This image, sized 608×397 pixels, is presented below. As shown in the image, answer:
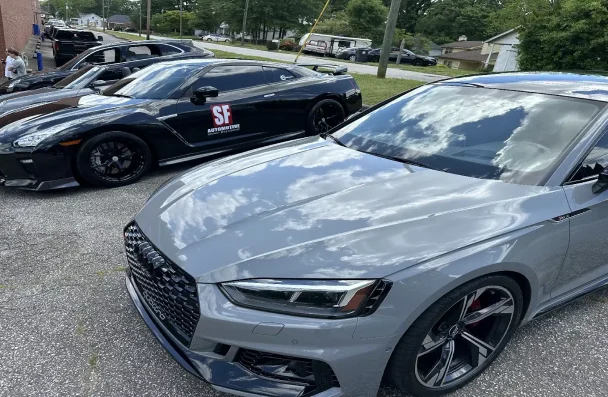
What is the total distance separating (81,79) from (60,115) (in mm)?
3232

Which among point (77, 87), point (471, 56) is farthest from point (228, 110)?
point (471, 56)

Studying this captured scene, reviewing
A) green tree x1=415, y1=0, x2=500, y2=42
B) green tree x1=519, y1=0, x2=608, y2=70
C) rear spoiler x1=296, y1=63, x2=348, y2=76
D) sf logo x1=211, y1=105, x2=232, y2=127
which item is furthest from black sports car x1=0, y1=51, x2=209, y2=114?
green tree x1=415, y1=0, x2=500, y2=42

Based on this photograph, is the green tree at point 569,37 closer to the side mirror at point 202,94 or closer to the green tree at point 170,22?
the side mirror at point 202,94

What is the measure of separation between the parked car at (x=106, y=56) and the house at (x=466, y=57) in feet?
150

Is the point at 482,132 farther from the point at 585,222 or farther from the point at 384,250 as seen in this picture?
the point at 384,250

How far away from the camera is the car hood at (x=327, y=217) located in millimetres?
1725

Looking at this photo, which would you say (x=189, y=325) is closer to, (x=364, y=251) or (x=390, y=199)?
(x=364, y=251)

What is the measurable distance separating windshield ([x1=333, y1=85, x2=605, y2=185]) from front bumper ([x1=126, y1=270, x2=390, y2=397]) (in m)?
1.16

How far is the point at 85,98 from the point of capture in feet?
17.9

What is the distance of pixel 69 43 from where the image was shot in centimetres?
1595

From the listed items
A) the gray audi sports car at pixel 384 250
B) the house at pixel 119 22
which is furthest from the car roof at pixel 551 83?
the house at pixel 119 22

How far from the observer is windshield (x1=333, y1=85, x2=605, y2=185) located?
7.53 ft

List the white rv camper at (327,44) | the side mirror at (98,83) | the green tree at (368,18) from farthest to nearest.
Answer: the green tree at (368,18), the white rv camper at (327,44), the side mirror at (98,83)

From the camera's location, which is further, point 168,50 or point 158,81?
point 168,50
